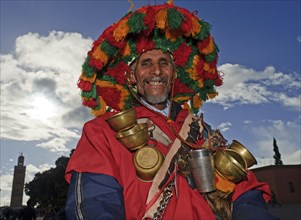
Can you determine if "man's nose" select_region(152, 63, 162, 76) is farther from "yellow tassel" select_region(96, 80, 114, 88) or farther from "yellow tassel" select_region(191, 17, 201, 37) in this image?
"yellow tassel" select_region(96, 80, 114, 88)

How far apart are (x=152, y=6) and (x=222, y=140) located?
1.65 meters

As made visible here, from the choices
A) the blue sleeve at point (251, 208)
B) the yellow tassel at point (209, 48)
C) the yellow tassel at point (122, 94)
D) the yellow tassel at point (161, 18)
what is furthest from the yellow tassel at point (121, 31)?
the blue sleeve at point (251, 208)

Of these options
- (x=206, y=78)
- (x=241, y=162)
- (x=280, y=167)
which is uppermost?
(x=280, y=167)

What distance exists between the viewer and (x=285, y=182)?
3806cm

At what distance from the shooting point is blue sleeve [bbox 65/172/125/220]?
1836mm

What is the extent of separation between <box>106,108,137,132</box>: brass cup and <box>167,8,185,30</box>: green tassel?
1150 millimetres

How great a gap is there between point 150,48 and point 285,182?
40767 millimetres

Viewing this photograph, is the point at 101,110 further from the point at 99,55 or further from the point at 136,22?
the point at 136,22

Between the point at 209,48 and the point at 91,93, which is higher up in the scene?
the point at 209,48

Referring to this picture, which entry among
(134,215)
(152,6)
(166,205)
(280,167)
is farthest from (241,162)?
(280,167)

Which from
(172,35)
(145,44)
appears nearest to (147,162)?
A: (145,44)

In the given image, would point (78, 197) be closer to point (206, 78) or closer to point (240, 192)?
point (240, 192)

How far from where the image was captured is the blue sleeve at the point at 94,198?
72.3 inches

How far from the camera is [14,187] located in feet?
391
